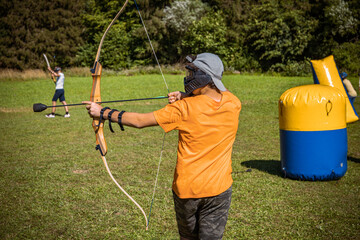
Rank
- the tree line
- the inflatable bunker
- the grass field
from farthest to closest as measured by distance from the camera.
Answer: the tree line → the inflatable bunker → the grass field

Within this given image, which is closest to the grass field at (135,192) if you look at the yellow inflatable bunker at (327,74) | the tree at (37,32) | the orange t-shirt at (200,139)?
the yellow inflatable bunker at (327,74)

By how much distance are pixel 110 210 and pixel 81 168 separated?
2230mm

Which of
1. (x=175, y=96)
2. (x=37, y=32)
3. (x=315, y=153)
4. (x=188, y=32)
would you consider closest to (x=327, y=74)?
(x=315, y=153)

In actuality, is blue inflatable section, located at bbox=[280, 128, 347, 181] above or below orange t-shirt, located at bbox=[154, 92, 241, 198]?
below

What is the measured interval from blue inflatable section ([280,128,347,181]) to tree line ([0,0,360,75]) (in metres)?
29.6

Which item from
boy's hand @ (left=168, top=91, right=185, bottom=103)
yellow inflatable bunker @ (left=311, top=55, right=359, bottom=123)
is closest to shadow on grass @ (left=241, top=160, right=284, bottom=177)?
yellow inflatable bunker @ (left=311, top=55, right=359, bottom=123)

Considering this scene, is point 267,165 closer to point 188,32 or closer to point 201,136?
point 201,136

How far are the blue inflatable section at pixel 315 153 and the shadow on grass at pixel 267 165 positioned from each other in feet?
1.92

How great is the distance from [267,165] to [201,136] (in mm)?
4693

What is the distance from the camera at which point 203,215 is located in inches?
103

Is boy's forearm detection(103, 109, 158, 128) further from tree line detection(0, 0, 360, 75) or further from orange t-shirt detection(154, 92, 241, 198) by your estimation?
tree line detection(0, 0, 360, 75)

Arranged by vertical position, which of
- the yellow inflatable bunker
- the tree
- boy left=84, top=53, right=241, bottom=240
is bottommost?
the tree

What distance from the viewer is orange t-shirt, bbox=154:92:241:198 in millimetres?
2428

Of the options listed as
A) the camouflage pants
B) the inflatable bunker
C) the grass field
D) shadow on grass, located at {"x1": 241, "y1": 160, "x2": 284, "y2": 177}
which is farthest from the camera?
shadow on grass, located at {"x1": 241, "y1": 160, "x2": 284, "y2": 177}
